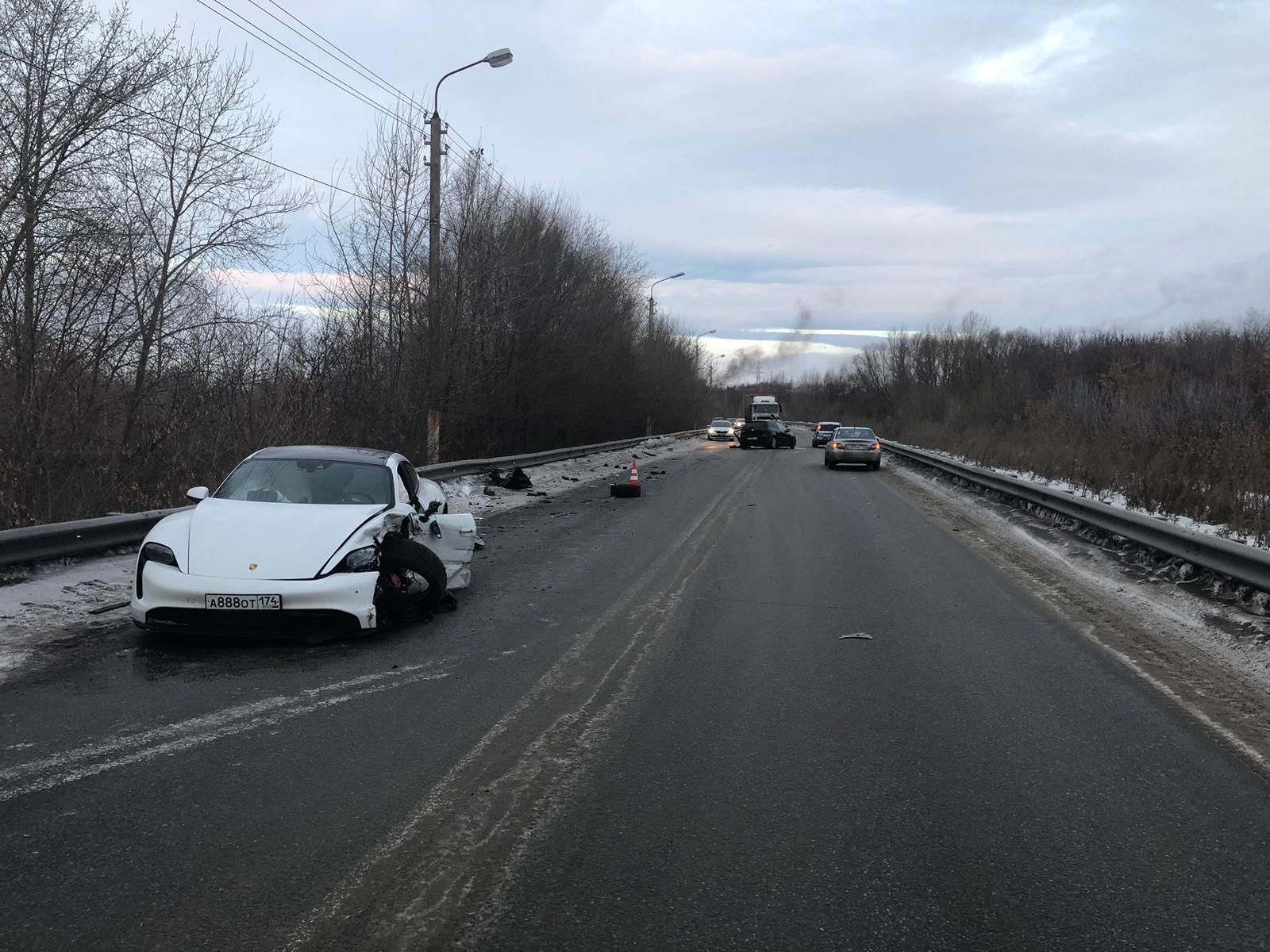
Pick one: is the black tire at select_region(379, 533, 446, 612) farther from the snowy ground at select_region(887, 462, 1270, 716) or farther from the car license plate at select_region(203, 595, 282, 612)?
the snowy ground at select_region(887, 462, 1270, 716)

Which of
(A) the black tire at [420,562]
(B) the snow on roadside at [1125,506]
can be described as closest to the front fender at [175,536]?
(A) the black tire at [420,562]

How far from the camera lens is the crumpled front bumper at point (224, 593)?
627 centimetres

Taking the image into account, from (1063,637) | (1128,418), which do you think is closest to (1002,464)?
(1128,418)

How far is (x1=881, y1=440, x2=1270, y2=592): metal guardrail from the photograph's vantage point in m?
8.16

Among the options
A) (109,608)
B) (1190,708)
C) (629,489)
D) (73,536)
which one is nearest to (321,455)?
(109,608)

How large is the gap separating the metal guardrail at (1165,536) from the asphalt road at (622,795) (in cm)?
209

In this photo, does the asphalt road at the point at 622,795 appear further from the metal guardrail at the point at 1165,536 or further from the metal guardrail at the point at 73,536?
the metal guardrail at the point at 1165,536

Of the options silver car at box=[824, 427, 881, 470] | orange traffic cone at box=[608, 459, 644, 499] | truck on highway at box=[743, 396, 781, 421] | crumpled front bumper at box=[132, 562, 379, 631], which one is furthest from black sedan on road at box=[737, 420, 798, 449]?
crumpled front bumper at box=[132, 562, 379, 631]

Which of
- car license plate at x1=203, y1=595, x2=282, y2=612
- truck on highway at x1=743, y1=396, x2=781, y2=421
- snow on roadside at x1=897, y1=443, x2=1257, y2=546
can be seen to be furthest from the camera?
truck on highway at x1=743, y1=396, x2=781, y2=421

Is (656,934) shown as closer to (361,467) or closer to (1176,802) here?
(1176,802)

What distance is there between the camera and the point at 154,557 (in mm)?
6586

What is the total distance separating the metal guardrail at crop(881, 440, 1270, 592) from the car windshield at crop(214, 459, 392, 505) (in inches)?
301

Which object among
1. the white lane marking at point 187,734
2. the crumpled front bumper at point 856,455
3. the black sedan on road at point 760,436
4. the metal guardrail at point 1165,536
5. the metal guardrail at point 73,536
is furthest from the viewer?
the black sedan on road at point 760,436

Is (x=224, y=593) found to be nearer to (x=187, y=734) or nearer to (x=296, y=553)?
(x=296, y=553)
